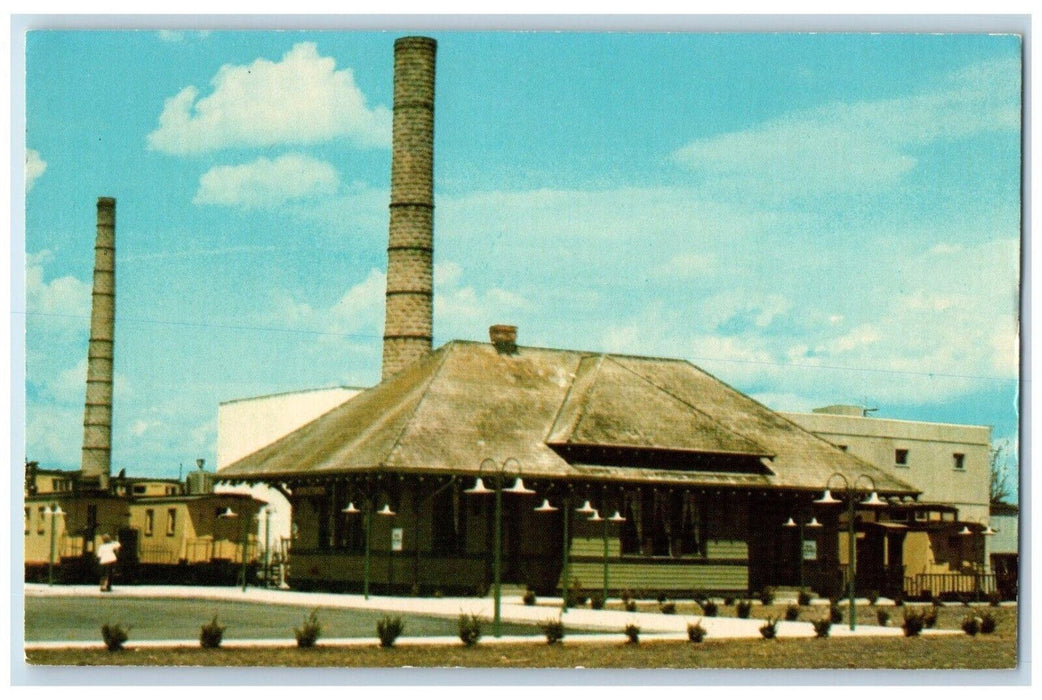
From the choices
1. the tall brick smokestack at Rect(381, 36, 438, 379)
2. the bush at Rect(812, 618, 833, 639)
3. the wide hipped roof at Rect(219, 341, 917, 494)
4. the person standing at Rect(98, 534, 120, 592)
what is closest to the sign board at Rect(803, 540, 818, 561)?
the wide hipped roof at Rect(219, 341, 917, 494)

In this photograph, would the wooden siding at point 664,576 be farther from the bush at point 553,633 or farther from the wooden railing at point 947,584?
the bush at point 553,633

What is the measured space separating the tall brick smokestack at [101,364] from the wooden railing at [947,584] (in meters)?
26.8

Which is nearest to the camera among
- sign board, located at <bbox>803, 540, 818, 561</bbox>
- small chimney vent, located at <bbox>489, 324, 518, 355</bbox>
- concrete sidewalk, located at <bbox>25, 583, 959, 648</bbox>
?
concrete sidewalk, located at <bbox>25, 583, 959, 648</bbox>

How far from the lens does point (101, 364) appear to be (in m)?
58.7

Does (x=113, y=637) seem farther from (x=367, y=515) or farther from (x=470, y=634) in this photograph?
(x=367, y=515)

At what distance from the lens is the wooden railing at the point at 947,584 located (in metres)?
47.0

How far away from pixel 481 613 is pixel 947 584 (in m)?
20.6

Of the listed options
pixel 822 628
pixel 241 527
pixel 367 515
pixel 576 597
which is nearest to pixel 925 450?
pixel 241 527

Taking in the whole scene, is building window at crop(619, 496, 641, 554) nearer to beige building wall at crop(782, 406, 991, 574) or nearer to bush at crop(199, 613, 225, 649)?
bush at crop(199, 613, 225, 649)

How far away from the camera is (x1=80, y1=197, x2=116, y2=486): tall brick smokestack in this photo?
5766 cm

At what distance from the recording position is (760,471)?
4522 centimetres

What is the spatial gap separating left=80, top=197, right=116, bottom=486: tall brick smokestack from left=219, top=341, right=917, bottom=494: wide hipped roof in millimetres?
13229

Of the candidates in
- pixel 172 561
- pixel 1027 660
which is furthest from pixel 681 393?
pixel 1027 660
